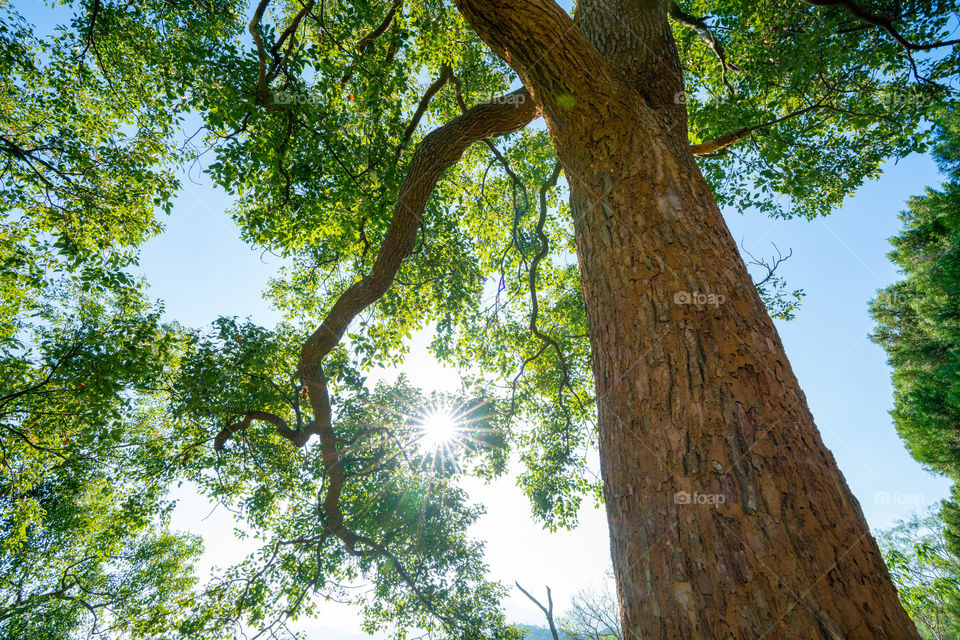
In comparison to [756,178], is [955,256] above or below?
above

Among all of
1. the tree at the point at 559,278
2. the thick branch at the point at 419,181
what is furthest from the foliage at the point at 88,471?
the thick branch at the point at 419,181

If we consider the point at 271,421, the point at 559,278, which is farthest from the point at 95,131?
the point at 559,278

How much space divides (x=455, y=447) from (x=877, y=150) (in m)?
9.89

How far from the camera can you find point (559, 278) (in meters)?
8.04

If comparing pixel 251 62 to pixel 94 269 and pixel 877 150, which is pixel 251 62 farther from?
pixel 877 150

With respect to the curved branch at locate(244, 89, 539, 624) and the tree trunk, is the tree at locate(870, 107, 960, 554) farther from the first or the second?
the tree trunk

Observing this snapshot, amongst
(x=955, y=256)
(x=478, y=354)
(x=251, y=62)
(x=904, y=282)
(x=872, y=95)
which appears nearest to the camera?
(x=251, y=62)

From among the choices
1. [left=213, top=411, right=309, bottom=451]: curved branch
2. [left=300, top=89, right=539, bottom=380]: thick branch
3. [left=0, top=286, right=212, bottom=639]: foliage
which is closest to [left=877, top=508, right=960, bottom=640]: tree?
[left=300, top=89, right=539, bottom=380]: thick branch

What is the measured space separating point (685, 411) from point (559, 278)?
6.92 m

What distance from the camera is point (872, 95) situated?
5539mm

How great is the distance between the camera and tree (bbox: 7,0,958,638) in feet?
3.77

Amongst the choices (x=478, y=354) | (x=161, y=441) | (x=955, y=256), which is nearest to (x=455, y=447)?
(x=478, y=354)

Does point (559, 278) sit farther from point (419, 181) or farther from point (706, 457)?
point (706, 457)

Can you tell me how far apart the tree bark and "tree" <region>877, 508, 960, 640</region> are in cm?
209
